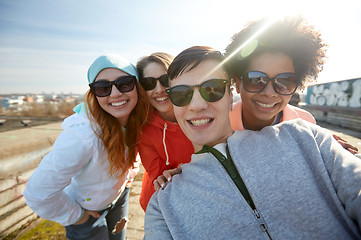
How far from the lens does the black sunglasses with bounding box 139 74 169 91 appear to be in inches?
74.6

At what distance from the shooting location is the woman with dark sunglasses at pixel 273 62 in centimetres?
148

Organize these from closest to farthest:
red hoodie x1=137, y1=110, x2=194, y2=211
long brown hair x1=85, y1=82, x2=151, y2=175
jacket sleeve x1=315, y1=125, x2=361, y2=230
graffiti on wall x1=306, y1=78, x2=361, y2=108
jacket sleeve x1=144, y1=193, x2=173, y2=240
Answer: jacket sleeve x1=315, y1=125, x2=361, y2=230 → jacket sleeve x1=144, y1=193, x2=173, y2=240 → long brown hair x1=85, y1=82, x2=151, y2=175 → red hoodie x1=137, y1=110, x2=194, y2=211 → graffiti on wall x1=306, y1=78, x2=361, y2=108

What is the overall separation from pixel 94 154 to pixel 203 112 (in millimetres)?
1047

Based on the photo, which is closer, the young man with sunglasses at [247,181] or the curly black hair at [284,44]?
the young man with sunglasses at [247,181]

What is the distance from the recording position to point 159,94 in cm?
192

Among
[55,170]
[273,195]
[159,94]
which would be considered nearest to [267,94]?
[273,195]

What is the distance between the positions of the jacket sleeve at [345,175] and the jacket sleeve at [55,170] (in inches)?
69.3

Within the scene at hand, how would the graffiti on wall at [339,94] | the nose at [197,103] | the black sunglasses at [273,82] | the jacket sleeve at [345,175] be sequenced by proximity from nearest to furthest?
the jacket sleeve at [345,175] < the nose at [197,103] < the black sunglasses at [273,82] < the graffiti on wall at [339,94]

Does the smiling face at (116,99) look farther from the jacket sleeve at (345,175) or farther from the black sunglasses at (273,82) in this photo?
the jacket sleeve at (345,175)

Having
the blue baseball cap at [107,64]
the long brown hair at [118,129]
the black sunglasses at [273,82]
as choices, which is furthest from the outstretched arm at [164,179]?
the blue baseball cap at [107,64]

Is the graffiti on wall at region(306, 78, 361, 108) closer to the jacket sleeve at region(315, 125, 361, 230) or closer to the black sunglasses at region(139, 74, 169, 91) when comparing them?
the jacket sleeve at region(315, 125, 361, 230)

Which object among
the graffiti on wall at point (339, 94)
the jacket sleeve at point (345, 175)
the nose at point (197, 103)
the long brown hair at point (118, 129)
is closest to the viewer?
the jacket sleeve at point (345, 175)

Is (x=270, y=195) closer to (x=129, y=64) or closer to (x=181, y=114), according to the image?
(x=181, y=114)

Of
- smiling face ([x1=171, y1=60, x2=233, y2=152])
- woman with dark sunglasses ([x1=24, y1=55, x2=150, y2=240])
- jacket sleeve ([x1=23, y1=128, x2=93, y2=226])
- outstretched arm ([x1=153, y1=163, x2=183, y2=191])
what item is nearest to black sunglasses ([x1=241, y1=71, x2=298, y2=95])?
smiling face ([x1=171, y1=60, x2=233, y2=152])
